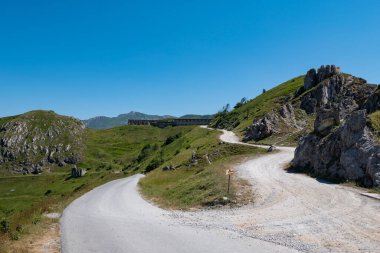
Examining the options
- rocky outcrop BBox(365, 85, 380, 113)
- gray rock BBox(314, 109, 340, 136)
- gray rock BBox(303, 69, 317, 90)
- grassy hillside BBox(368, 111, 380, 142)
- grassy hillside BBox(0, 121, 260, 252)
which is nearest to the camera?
grassy hillside BBox(0, 121, 260, 252)

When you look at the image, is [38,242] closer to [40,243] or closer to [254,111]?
[40,243]

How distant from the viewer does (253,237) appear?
20688 millimetres

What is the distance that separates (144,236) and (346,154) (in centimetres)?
2547

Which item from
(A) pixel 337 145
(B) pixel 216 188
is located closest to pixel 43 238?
(B) pixel 216 188

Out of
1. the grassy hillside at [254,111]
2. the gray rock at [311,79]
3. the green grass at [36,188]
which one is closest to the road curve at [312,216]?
the green grass at [36,188]

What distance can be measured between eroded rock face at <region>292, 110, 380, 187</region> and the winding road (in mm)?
2438

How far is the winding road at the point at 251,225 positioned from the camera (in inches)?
756

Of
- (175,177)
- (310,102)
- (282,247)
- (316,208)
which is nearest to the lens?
(282,247)

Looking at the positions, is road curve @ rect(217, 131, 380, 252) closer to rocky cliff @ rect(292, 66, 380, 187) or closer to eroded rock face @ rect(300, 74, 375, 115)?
rocky cliff @ rect(292, 66, 380, 187)

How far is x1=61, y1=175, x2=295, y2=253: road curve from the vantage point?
62.6ft

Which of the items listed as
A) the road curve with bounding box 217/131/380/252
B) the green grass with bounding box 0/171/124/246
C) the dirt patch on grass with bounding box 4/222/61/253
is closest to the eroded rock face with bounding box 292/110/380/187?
the road curve with bounding box 217/131/380/252

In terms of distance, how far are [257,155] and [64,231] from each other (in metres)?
43.2

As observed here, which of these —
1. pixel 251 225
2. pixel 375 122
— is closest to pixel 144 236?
pixel 251 225

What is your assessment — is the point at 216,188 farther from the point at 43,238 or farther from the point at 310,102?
the point at 310,102
